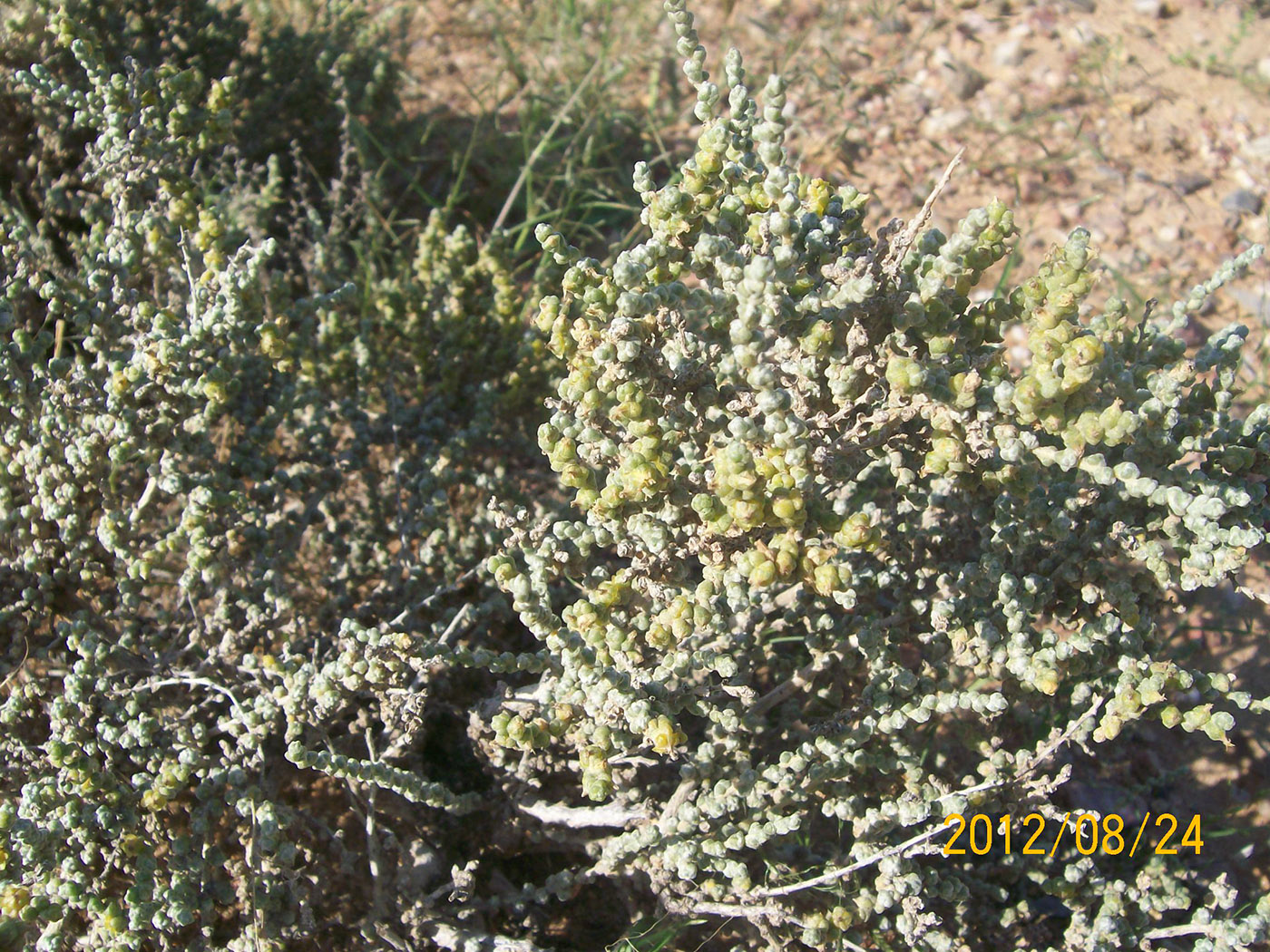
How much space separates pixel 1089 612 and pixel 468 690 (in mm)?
1638

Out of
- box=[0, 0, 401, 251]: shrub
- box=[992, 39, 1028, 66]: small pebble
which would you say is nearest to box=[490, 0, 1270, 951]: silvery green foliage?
box=[0, 0, 401, 251]: shrub

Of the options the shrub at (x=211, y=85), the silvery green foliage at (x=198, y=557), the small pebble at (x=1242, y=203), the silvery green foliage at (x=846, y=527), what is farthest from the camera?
the small pebble at (x=1242, y=203)

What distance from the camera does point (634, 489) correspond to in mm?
2004

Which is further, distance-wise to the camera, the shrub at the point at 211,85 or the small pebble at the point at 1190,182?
the small pebble at the point at 1190,182

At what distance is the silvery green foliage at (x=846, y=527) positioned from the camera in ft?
6.34

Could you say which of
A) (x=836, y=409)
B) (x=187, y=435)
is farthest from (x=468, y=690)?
(x=836, y=409)

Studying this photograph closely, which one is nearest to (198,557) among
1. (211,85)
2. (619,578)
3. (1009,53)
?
(619,578)

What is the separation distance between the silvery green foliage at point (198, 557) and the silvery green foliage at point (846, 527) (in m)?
0.48

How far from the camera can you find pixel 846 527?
1.90 m

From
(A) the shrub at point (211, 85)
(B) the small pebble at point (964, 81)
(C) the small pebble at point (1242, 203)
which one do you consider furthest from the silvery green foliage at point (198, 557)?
(C) the small pebble at point (1242, 203)

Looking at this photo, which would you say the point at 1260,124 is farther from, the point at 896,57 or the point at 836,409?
the point at 836,409

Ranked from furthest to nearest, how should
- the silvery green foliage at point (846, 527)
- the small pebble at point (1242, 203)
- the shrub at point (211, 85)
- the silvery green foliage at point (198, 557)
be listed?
the small pebble at point (1242, 203) → the shrub at point (211, 85) → the silvery green foliage at point (198, 557) → the silvery green foliage at point (846, 527)

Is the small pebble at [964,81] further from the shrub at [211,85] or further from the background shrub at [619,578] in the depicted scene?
the background shrub at [619,578]

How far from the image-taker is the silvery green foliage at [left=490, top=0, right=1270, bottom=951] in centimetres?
193
